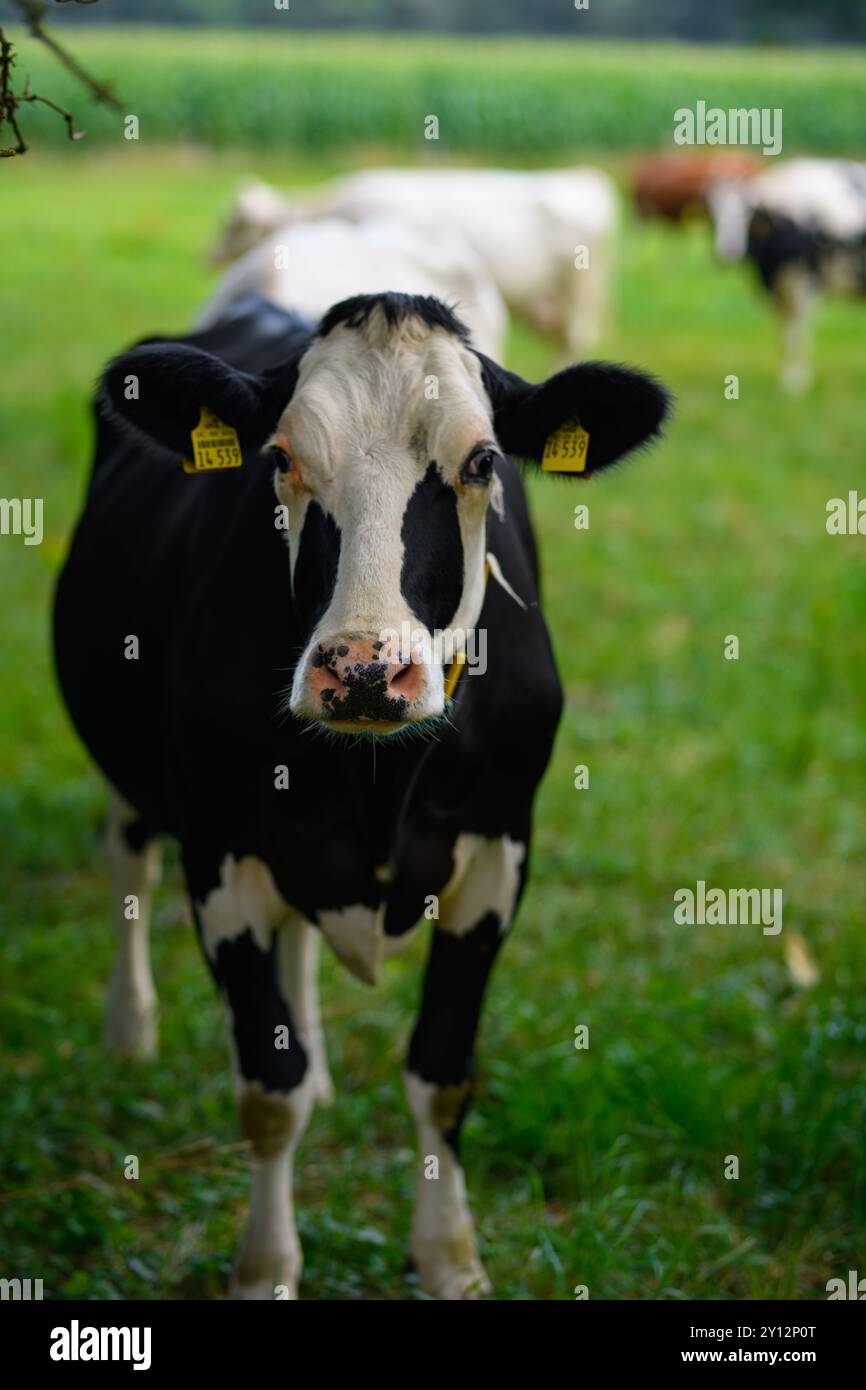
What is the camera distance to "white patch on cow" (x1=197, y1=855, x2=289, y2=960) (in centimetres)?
310

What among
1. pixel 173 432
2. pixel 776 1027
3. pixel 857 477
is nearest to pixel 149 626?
pixel 173 432

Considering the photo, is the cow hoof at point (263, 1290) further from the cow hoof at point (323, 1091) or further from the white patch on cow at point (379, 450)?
the white patch on cow at point (379, 450)

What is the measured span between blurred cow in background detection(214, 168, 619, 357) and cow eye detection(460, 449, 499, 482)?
9465 millimetres

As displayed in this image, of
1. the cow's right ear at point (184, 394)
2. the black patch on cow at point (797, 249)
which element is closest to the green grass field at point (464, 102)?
the black patch on cow at point (797, 249)

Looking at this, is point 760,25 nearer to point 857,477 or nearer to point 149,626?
point 857,477

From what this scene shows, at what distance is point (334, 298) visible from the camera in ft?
16.0

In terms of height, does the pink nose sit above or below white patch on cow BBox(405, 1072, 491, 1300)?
above

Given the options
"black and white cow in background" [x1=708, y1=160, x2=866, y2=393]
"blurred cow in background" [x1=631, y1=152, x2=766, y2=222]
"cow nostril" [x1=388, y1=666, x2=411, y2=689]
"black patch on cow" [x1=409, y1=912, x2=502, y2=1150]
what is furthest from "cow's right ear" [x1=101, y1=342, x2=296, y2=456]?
"blurred cow in background" [x1=631, y1=152, x2=766, y2=222]

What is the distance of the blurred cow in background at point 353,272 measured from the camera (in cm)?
490

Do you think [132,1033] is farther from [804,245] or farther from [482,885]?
[804,245]
